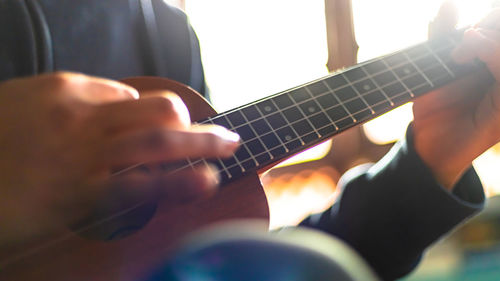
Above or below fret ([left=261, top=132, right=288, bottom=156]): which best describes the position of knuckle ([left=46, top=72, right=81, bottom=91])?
above

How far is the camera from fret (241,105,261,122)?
2.07 ft

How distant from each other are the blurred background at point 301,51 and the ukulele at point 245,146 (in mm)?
1567

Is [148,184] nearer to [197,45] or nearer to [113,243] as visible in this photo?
[113,243]

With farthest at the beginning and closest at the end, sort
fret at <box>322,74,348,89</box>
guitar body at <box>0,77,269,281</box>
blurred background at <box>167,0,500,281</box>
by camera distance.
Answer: blurred background at <box>167,0,500,281</box> → fret at <box>322,74,348,89</box> → guitar body at <box>0,77,269,281</box>

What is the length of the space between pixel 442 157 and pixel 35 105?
64 cm

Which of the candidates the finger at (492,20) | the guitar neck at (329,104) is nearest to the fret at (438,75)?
the guitar neck at (329,104)

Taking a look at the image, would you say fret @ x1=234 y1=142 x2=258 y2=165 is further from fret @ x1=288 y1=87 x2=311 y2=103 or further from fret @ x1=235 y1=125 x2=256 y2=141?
fret @ x1=288 y1=87 x2=311 y2=103

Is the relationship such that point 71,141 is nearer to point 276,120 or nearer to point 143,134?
point 143,134

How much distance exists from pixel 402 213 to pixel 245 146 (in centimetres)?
33

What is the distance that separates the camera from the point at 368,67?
767mm

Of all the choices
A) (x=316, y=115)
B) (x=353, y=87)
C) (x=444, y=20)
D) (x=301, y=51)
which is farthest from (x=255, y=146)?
(x=301, y=51)

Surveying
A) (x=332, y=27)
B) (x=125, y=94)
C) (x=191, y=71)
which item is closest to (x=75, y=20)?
(x=191, y=71)

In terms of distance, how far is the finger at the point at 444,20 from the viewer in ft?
2.67

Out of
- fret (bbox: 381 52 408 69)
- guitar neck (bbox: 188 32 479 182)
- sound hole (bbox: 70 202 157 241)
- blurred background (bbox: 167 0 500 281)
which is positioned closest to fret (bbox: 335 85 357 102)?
guitar neck (bbox: 188 32 479 182)
